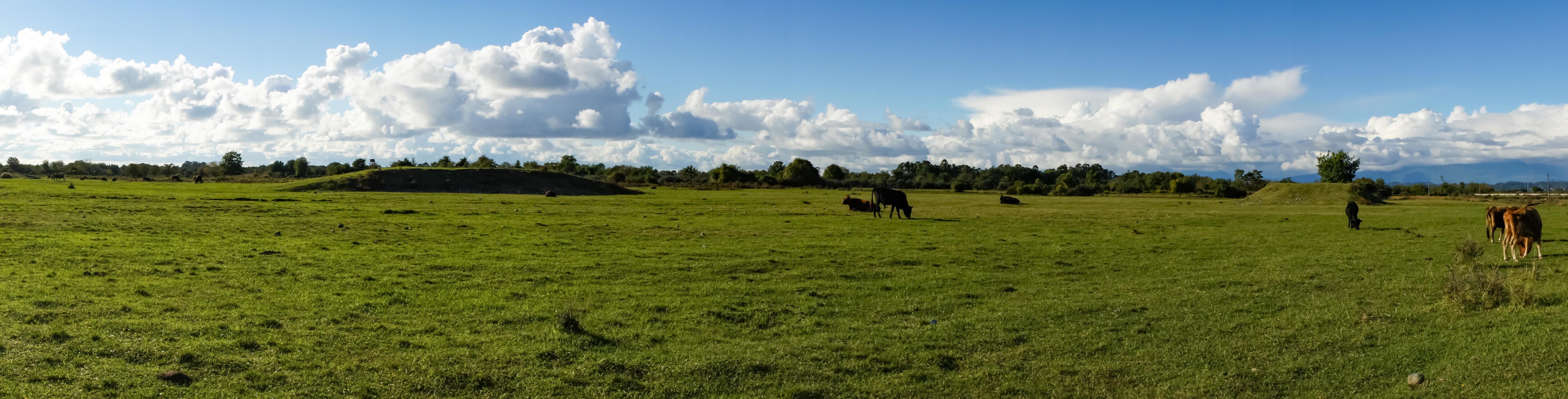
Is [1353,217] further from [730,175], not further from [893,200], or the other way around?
[730,175]

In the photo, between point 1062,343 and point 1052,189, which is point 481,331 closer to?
point 1062,343

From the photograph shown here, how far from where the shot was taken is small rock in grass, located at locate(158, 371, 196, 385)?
659 centimetres

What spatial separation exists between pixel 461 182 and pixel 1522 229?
61985 mm

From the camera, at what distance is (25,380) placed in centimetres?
629

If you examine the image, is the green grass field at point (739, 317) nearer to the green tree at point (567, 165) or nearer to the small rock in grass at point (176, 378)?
the small rock in grass at point (176, 378)

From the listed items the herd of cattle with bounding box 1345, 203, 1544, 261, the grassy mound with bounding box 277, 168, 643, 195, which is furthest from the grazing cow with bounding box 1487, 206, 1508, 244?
the grassy mound with bounding box 277, 168, 643, 195

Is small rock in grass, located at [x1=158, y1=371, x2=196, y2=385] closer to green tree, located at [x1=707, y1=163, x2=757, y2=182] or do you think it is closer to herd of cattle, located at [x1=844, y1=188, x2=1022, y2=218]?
herd of cattle, located at [x1=844, y1=188, x2=1022, y2=218]

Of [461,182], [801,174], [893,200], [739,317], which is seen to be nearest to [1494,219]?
[739,317]

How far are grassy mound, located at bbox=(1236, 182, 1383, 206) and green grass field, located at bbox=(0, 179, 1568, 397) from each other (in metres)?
33.6

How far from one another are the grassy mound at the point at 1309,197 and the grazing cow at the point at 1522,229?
38.1 metres

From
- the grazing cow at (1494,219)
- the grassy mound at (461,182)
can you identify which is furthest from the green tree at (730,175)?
the grazing cow at (1494,219)

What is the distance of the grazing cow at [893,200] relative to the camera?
108ft

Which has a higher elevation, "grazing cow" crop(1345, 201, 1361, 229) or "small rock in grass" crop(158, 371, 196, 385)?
"grazing cow" crop(1345, 201, 1361, 229)

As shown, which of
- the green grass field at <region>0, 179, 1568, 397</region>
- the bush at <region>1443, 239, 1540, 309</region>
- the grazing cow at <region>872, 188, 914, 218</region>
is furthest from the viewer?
the grazing cow at <region>872, 188, 914, 218</region>
